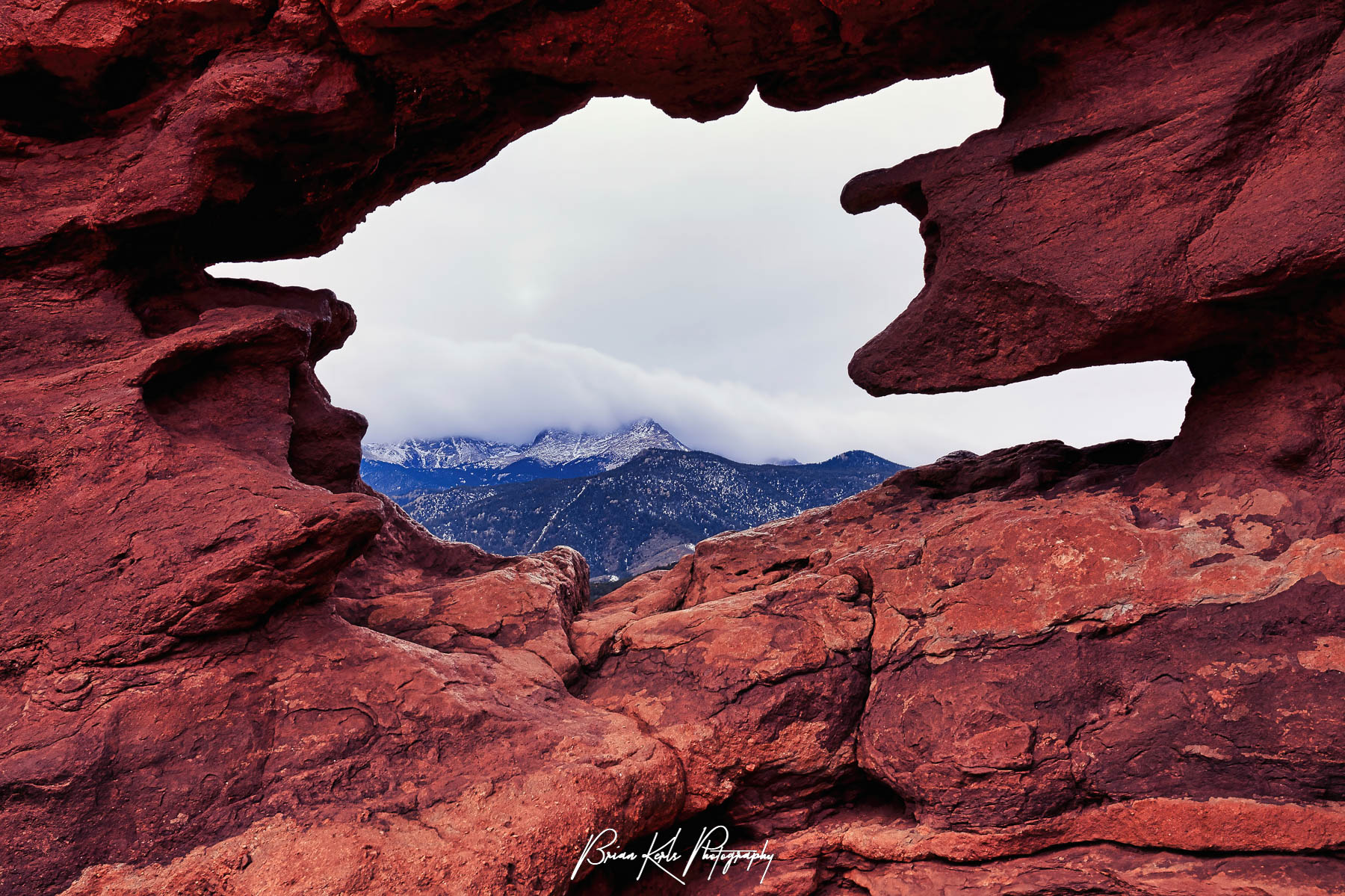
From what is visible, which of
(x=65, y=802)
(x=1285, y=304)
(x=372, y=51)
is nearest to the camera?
(x=65, y=802)

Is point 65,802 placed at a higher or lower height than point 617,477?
lower

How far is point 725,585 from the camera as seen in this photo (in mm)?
7102

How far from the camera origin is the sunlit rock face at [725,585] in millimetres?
4242

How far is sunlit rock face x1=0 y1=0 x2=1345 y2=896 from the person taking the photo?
4.24 m

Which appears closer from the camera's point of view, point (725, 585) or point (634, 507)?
point (725, 585)

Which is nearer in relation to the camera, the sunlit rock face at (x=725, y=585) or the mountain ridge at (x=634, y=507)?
the sunlit rock face at (x=725, y=585)

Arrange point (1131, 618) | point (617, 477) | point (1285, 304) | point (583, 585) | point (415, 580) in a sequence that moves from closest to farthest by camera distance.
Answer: point (1131, 618)
point (1285, 304)
point (415, 580)
point (583, 585)
point (617, 477)

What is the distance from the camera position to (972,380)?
612 cm

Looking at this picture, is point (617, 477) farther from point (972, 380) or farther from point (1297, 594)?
point (1297, 594)

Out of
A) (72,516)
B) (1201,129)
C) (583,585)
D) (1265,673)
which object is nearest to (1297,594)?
(1265,673)

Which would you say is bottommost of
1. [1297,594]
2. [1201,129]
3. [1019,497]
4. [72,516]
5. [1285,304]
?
[72,516]

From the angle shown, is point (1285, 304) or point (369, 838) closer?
point (369, 838)

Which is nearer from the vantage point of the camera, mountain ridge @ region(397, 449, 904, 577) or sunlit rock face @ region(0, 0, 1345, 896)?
sunlit rock face @ region(0, 0, 1345, 896)

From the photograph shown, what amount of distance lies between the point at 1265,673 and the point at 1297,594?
56 centimetres
